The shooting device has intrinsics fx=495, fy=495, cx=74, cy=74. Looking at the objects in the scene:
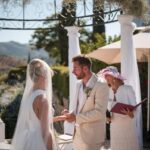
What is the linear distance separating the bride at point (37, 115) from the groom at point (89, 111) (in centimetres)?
59

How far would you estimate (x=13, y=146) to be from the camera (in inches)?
192

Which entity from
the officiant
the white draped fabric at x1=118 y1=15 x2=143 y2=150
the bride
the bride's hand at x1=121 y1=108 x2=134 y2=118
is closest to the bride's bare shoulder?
the bride

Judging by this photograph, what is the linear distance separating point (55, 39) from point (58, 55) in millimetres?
1062

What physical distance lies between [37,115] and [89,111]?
31.9 inches

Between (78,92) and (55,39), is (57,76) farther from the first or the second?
(55,39)

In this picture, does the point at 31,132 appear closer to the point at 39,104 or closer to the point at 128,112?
the point at 39,104

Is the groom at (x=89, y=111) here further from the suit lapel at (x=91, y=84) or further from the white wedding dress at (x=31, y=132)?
the white wedding dress at (x=31, y=132)

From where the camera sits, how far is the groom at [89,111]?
17.3 ft

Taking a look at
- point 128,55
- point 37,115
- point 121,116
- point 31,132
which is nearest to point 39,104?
point 37,115

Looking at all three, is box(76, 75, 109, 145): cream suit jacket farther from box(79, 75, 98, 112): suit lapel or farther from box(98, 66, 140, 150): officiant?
box(98, 66, 140, 150): officiant

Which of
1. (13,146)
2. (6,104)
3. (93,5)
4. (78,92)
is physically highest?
(93,5)

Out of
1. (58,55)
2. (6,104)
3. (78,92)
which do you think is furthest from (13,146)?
(58,55)

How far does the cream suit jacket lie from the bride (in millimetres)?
615

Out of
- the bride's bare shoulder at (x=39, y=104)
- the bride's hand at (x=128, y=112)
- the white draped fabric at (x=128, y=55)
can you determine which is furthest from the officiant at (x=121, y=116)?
the bride's bare shoulder at (x=39, y=104)
